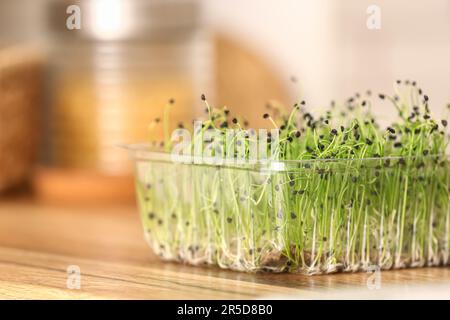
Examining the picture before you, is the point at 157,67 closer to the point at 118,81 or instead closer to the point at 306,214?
the point at 118,81

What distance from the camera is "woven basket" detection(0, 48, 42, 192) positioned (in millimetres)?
1656

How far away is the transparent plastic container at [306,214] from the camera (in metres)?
0.86

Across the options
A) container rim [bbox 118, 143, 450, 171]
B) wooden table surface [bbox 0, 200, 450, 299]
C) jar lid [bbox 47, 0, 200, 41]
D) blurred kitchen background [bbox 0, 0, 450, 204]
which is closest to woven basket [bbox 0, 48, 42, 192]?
blurred kitchen background [bbox 0, 0, 450, 204]

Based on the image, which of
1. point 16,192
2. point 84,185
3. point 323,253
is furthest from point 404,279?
point 16,192

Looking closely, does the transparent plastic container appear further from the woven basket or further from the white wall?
the white wall

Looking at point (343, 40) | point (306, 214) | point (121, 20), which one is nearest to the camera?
point (306, 214)

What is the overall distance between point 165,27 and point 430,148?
84 cm

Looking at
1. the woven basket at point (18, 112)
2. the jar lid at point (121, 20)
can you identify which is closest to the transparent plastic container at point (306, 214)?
the jar lid at point (121, 20)

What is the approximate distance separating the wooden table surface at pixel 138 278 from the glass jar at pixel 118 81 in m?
0.45

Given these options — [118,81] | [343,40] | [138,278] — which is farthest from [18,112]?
[138,278]

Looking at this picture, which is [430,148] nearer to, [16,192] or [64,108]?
[64,108]

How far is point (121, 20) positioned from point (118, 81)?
15 cm

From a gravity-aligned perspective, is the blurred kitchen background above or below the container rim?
above

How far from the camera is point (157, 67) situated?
5.44ft
